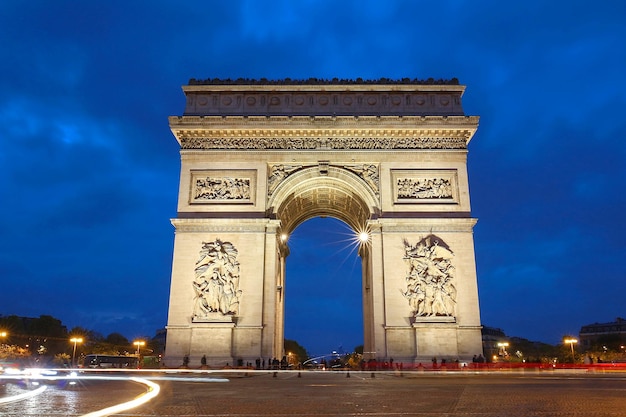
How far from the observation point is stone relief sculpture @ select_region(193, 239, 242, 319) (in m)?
22.9

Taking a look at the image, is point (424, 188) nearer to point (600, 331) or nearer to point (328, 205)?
point (328, 205)

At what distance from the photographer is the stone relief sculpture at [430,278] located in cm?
2286

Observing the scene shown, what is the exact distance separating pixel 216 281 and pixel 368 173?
8.92 metres

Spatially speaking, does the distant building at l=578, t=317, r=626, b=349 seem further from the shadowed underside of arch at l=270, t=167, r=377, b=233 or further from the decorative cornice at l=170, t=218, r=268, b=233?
the decorative cornice at l=170, t=218, r=268, b=233

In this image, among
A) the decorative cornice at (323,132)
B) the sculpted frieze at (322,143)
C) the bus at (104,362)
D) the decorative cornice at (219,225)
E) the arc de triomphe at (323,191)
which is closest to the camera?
the arc de triomphe at (323,191)

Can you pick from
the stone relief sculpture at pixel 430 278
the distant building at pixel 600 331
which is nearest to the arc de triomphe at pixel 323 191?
the stone relief sculpture at pixel 430 278

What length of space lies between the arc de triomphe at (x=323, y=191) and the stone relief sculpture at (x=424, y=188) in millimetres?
51

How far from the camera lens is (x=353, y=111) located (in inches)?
1023

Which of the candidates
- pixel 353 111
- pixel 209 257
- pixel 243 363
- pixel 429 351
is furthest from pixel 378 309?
pixel 353 111

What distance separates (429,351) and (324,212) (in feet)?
43.7

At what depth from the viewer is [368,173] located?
25266mm

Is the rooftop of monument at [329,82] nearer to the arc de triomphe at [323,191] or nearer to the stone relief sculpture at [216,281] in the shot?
the arc de triomphe at [323,191]

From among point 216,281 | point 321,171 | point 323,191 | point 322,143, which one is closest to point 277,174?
point 321,171

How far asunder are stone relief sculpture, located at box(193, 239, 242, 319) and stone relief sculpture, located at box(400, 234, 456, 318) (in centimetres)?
776
